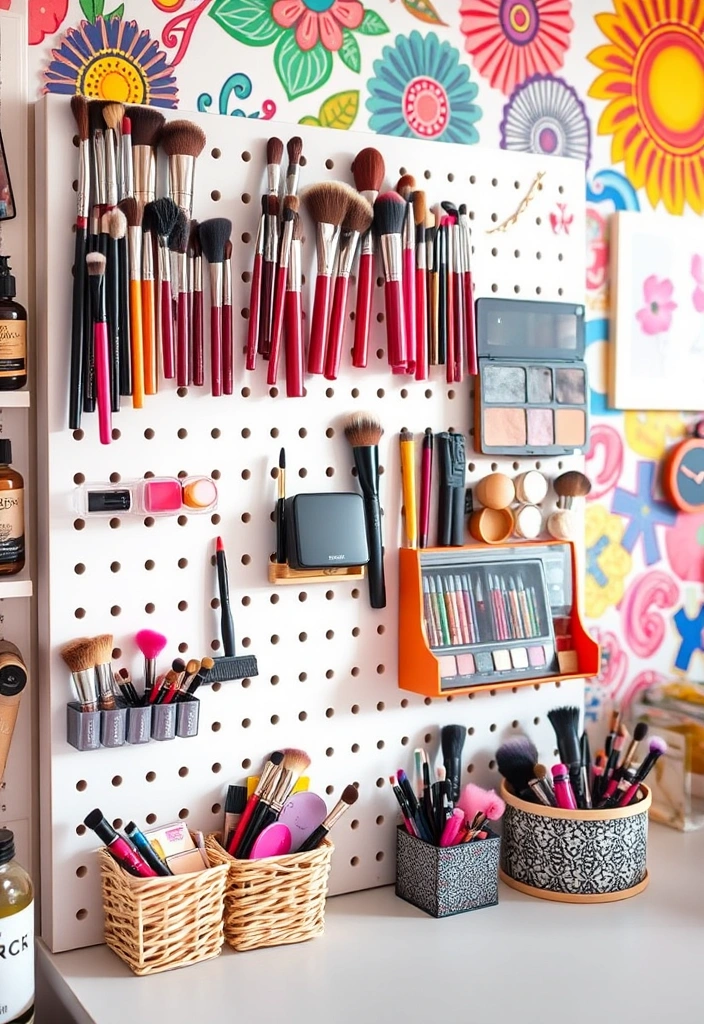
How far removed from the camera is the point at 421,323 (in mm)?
1475

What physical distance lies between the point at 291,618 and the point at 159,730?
223 millimetres

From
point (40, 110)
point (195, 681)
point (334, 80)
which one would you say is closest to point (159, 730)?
point (195, 681)

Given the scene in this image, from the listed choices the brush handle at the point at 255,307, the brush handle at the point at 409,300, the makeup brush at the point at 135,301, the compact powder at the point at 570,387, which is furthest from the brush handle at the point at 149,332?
the compact powder at the point at 570,387

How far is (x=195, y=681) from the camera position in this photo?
1325mm

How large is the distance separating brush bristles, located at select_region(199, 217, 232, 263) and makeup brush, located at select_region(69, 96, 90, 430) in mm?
136

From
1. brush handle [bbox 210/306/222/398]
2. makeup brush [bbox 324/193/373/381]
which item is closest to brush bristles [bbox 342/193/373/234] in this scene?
makeup brush [bbox 324/193/373/381]

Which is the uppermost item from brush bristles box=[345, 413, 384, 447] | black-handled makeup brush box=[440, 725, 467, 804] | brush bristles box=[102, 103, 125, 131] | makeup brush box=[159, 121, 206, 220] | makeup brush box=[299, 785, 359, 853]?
brush bristles box=[102, 103, 125, 131]

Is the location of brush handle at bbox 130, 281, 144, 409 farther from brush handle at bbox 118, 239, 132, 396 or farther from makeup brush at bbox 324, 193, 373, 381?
makeup brush at bbox 324, 193, 373, 381

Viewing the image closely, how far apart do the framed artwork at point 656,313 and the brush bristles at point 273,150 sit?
0.67 metres

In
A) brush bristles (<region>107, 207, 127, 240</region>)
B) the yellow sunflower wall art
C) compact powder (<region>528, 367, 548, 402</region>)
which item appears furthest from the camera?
the yellow sunflower wall art

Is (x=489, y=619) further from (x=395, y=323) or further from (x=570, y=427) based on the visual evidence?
(x=395, y=323)

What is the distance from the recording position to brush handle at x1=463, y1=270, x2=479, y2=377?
1.51 metres

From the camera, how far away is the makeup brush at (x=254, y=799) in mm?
1346

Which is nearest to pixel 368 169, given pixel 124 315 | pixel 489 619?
pixel 124 315
